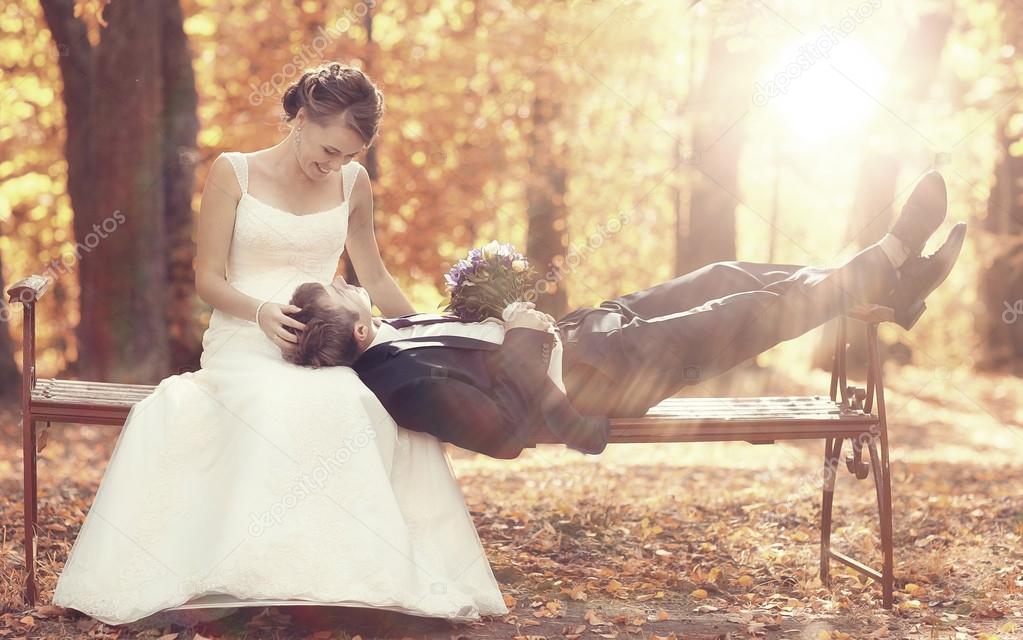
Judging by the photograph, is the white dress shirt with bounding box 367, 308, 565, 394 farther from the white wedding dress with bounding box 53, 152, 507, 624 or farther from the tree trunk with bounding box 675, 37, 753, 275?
the tree trunk with bounding box 675, 37, 753, 275

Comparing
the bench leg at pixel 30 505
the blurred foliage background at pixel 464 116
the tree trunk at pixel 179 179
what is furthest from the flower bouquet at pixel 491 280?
the tree trunk at pixel 179 179

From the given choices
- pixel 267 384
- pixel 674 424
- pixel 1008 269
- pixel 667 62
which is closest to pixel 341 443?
pixel 267 384

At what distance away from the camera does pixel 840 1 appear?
365 inches

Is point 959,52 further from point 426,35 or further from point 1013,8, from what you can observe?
point 426,35

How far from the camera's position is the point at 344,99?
11.8 ft

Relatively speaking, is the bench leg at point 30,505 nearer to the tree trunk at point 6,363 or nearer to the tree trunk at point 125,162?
the tree trunk at point 125,162

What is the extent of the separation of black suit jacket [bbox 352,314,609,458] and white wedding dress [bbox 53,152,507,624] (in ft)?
0.35

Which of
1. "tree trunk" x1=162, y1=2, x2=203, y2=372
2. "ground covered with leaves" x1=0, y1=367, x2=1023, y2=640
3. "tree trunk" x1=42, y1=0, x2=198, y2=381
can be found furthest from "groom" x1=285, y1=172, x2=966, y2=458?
"tree trunk" x1=162, y1=2, x2=203, y2=372

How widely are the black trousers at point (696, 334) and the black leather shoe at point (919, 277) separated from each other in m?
0.07

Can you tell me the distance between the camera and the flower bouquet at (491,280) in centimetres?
366

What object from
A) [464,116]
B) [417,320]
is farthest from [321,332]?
[464,116]

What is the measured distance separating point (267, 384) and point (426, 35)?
722 centimetres

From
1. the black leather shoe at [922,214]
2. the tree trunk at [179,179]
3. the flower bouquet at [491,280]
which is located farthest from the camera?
the tree trunk at [179,179]

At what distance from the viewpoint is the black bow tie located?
12.3ft
